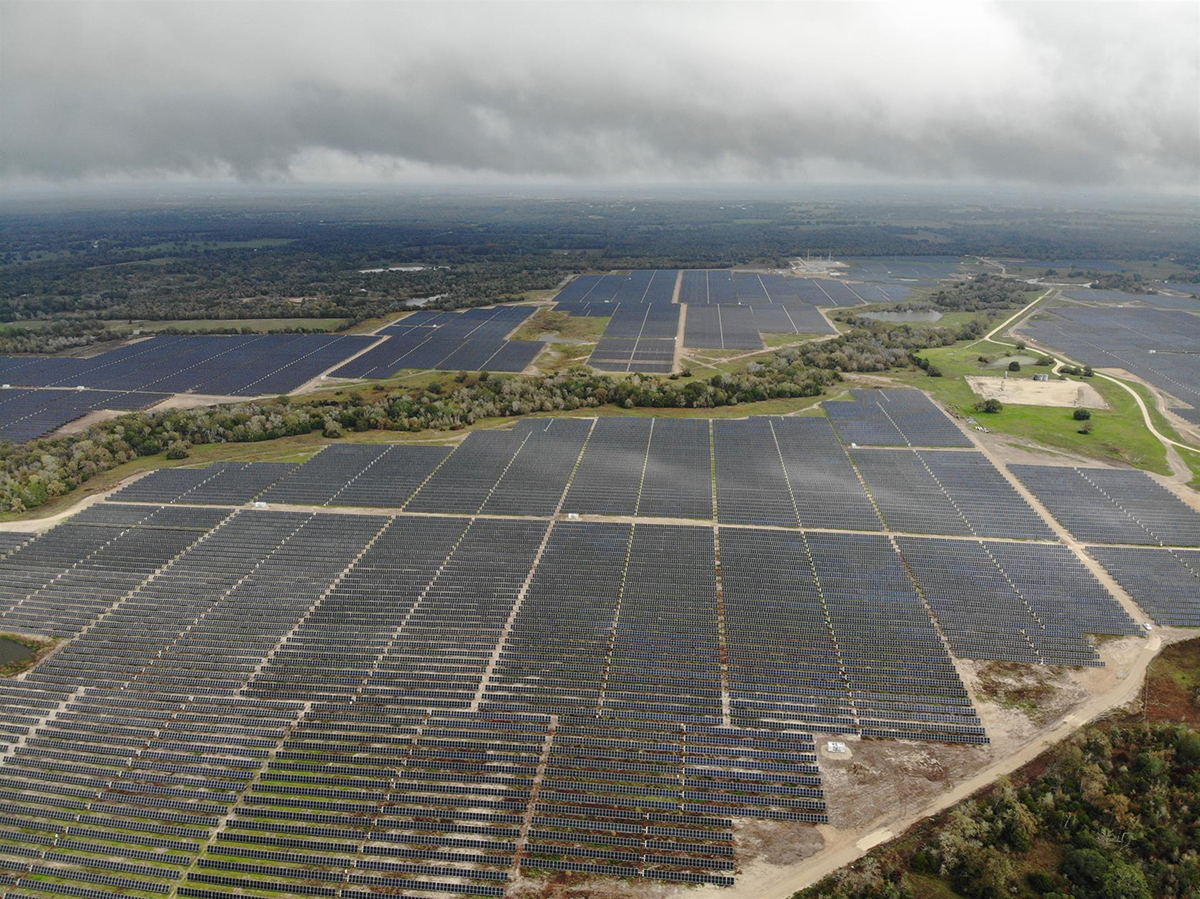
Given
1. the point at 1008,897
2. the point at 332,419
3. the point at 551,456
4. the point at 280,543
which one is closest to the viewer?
the point at 1008,897

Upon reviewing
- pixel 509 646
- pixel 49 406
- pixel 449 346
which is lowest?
pixel 509 646

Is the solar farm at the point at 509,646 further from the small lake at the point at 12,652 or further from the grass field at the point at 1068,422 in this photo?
the grass field at the point at 1068,422

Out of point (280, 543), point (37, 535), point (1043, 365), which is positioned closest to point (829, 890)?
point (280, 543)

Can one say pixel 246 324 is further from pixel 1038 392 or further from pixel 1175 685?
pixel 1175 685

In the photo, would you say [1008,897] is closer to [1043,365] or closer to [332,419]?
[332,419]

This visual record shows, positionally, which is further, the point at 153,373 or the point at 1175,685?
the point at 153,373

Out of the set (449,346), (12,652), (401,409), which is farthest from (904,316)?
(12,652)
